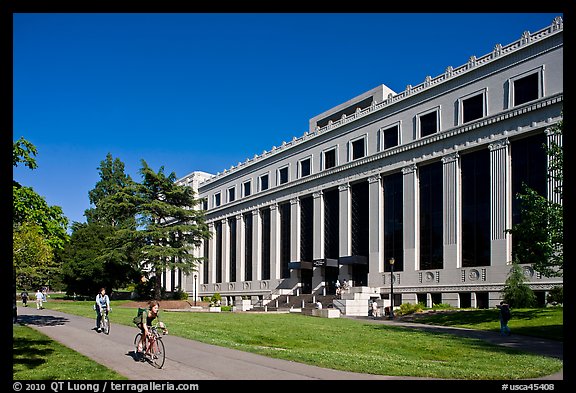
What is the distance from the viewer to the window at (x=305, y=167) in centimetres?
6244

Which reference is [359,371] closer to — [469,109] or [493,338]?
[493,338]

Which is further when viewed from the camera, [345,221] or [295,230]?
[295,230]

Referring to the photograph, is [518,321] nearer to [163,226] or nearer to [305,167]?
[305,167]

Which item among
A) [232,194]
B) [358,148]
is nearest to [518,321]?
[358,148]

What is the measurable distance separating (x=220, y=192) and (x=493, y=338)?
2368 inches

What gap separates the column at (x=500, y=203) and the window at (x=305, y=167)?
2515 cm

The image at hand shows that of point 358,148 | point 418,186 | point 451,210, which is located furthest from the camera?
point 358,148

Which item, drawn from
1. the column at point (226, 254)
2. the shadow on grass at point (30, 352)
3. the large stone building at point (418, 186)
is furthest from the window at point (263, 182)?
the shadow on grass at point (30, 352)

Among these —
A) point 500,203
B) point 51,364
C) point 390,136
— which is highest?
point 390,136

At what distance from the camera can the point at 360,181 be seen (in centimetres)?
5444

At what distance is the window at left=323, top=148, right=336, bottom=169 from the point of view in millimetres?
58844

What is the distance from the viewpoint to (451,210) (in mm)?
43969

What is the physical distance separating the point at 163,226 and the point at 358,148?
26.9m
